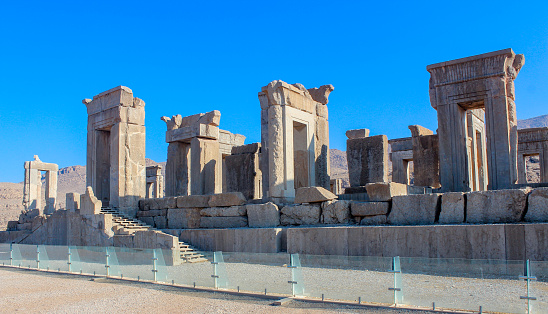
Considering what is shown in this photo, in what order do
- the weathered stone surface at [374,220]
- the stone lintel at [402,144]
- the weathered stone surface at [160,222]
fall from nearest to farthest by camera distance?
the weathered stone surface at [374,220] < the weathered stone surface at [160,222] < the stone lintel at [402,144]

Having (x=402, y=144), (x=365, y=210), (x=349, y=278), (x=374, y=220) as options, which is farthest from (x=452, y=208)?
(x=402, y=144)

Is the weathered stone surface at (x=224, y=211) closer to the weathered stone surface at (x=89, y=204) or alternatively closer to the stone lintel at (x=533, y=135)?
the weathered stone surface at (x=89, y=204)

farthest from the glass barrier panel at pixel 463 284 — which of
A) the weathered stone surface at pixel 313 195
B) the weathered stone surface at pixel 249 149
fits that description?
the weathered stone surface at pixel 249 149

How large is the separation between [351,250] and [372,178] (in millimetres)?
6883

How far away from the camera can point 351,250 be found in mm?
9422

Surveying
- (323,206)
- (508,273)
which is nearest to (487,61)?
(323,206)

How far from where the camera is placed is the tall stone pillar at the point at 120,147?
1593 cm

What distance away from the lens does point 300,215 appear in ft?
37.5

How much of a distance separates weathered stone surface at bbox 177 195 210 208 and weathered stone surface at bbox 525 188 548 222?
26.1 ft

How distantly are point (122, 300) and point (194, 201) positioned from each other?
272 inches

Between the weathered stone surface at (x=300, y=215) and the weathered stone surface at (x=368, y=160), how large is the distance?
5174 millimetres

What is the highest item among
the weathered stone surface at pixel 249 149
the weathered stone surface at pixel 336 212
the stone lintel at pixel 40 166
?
the stone lintel at pixel 40 166

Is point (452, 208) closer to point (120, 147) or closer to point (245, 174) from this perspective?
point (245, 174)

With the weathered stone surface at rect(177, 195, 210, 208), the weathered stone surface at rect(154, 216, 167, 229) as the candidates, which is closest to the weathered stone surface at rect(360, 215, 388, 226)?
the weathered stone surface at rect(177, 195, 210, 208)
